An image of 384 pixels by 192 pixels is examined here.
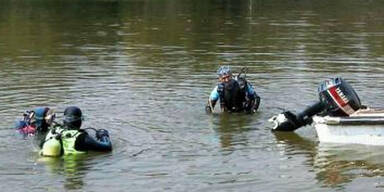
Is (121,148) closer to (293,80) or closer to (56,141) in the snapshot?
(56,141)

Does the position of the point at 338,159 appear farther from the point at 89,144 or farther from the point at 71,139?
the point at 71,139

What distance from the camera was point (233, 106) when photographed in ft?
57.3

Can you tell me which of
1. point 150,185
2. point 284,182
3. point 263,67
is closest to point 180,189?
point 150,185

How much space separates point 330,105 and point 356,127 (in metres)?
0.78

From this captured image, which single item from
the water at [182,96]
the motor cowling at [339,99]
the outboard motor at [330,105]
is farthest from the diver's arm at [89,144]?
the motor cowling at [339,99]

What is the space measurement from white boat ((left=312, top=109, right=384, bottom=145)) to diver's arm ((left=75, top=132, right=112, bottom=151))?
3600mm

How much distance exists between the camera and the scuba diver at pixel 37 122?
15.1 metres

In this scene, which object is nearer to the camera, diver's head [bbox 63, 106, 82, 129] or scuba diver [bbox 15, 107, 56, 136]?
diver's head [bbox 63, 106, 82, 129]

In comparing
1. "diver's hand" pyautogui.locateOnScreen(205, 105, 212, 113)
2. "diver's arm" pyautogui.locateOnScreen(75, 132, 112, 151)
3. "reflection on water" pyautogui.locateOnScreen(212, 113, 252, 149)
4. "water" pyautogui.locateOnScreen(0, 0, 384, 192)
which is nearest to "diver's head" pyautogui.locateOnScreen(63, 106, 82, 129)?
"diver's arm" pyautogui.locateOnScreen(75, 132, 112, 151)

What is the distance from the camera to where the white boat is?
1349cm

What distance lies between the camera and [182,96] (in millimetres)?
19328

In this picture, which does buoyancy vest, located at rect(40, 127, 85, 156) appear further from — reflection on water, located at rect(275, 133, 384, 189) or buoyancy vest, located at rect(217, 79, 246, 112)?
buoyancy vest, located at rect(217, 79, 246, 112)

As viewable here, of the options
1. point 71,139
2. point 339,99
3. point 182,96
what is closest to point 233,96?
point 182,96

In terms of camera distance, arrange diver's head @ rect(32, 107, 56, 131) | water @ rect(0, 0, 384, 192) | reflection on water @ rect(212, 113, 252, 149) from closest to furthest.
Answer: water @ rect(0, 0, 384, 192) → reflection on water @ rect(212, 113, 252, 149) → diver's head @ rect(32, 107, 56, 131)
